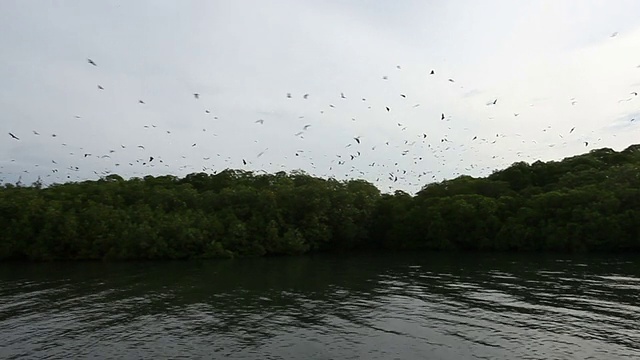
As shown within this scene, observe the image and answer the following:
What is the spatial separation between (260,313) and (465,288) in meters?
16.8

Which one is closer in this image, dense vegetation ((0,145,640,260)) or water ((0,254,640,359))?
→ water ((0,254,640,359))

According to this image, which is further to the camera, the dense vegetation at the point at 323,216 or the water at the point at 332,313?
the dense vegetation at the point at 323,216

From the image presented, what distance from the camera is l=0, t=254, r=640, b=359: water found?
2308 cm

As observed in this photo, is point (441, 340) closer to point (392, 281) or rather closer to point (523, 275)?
point (392, 281)

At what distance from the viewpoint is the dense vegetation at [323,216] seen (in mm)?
65562

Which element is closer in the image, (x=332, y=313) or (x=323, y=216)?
(x=332, y=313)

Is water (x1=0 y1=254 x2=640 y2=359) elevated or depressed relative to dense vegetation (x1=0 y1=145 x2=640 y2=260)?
depressed

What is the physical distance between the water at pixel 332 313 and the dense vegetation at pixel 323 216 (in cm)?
1381

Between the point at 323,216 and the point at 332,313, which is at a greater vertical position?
the point at 323,216

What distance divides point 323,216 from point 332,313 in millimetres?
46047

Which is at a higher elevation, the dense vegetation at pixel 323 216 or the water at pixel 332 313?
the dense vegetation at pixel 323 216

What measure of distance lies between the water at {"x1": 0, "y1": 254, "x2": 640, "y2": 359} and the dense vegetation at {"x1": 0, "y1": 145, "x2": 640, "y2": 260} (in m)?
13.8

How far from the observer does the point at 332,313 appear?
30.7 meters

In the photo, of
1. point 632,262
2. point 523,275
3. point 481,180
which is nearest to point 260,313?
point 523,275
